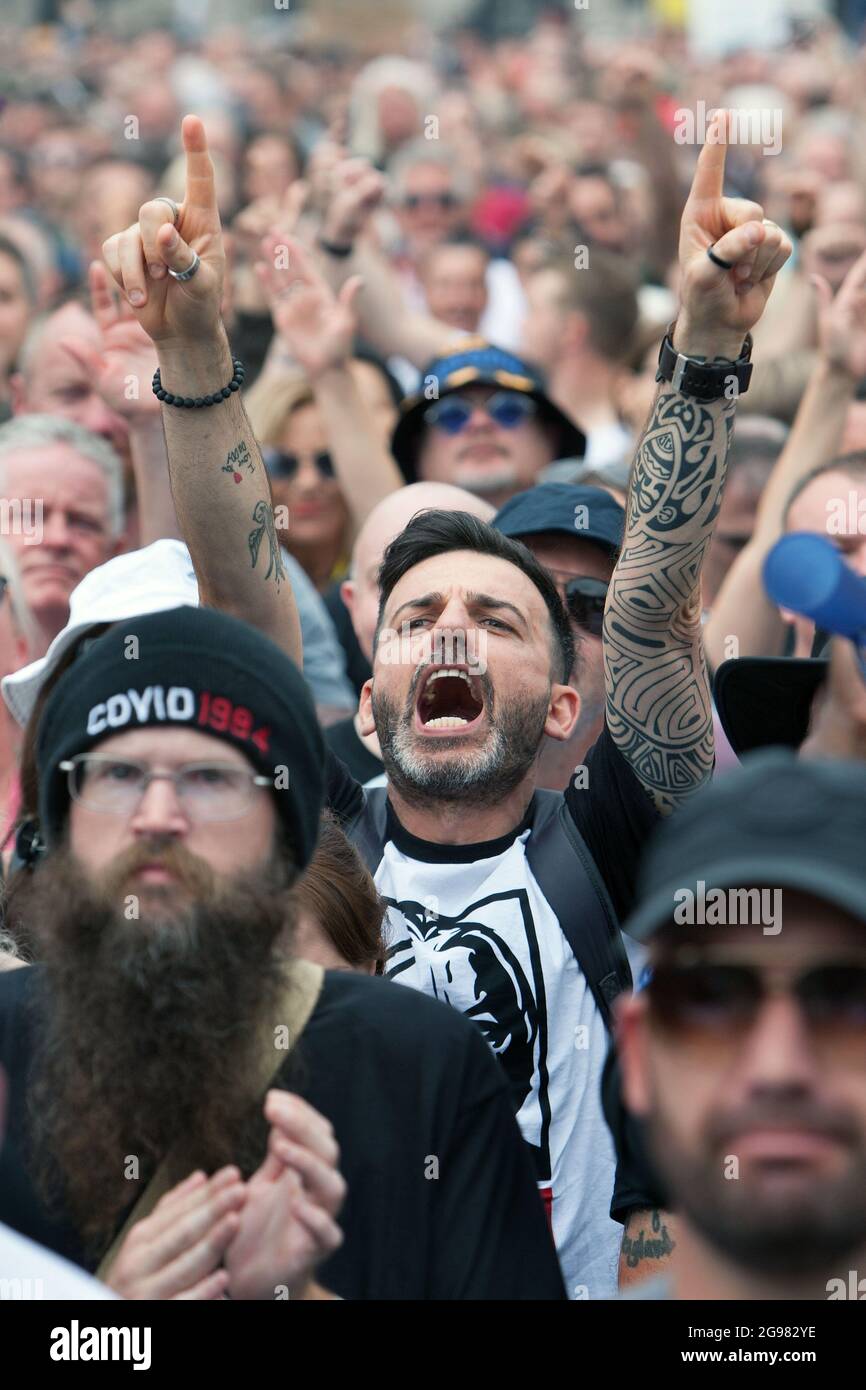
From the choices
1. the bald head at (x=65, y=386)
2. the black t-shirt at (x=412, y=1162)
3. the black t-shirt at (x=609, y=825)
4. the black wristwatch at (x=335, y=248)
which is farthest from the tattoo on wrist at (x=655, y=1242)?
the black wristwatch at (x=335, y=248)

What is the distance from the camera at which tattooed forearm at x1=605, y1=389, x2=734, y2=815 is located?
3.20 metres

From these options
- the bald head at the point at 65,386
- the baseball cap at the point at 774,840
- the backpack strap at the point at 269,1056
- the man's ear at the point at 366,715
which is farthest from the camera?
the bald head at the point at 65,386

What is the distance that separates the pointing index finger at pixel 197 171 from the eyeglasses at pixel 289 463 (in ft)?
8.68

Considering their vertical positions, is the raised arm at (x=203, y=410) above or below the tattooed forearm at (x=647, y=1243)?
above

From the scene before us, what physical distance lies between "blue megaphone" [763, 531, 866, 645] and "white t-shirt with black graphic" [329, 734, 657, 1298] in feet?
1.95

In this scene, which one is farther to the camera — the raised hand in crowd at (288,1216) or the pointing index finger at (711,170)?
the pointing index finger at (711,170)

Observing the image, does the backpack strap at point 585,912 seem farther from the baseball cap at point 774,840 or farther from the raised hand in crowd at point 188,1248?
the baseball cap at point 774,840

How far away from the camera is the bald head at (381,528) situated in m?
4.53

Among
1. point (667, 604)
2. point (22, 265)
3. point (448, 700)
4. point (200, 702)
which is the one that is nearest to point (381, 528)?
point (448, 700)

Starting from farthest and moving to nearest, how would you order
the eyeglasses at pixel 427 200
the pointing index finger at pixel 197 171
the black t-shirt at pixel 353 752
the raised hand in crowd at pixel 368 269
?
the eyeglasses at pixel 427 200
the raised hand in crowd at pixel 368 269
the black t-shirt at pixel 353 752
the pointing index finger at pixel 197 171

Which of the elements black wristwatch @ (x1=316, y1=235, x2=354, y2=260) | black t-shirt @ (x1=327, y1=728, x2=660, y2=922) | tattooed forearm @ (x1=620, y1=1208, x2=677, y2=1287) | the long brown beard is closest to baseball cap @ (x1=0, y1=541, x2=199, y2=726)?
black t-shirt @ (x1=327, y1=728, x2=660, y2=922)

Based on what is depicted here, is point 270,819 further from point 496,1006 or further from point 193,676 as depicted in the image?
point 496,1006
